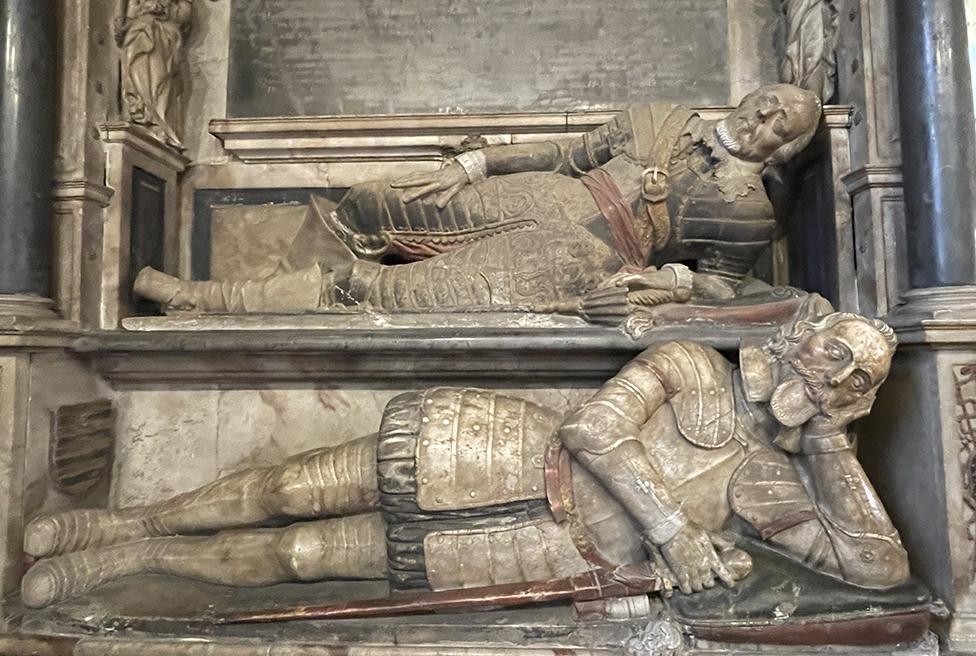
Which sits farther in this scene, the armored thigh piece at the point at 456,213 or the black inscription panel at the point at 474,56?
the black inscription panel at the point at 474,56

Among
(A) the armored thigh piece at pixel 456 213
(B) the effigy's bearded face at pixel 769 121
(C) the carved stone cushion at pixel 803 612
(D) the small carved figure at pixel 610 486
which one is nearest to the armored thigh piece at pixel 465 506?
(D) the small carved figure at pixel 610 486

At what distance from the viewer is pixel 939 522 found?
263cm

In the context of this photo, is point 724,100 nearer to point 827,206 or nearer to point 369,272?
point 827,206

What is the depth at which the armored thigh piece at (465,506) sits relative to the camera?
257 centimetres

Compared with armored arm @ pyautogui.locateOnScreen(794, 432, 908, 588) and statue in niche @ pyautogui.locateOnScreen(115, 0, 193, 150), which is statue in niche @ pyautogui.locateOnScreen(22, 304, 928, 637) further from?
statue in niche @ pyautogui.locateOnScreen(115, 0, 193, 150)

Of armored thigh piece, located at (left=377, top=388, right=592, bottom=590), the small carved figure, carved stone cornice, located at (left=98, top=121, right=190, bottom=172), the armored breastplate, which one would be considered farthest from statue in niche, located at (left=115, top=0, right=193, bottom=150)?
the armored breastplate

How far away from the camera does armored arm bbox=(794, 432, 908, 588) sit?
96.7 inches

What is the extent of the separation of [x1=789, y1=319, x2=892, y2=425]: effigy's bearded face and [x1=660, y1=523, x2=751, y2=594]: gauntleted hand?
619 millimetres

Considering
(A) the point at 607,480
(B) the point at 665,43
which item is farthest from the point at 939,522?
(B) the point at 665,43

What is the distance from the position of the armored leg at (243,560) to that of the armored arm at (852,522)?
1.61 meters

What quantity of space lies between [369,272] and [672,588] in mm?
1886

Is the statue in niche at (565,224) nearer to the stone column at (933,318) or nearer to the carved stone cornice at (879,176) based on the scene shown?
the carved stone cornice at (879,176)

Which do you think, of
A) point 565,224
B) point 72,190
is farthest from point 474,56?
point 72,190

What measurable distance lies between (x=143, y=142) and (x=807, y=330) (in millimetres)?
3166
